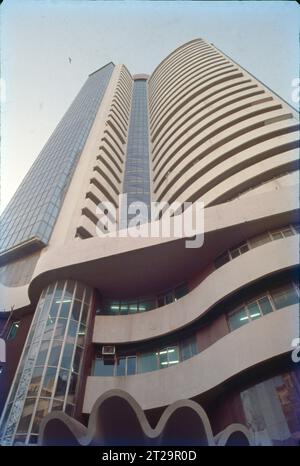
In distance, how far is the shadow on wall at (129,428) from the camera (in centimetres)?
750

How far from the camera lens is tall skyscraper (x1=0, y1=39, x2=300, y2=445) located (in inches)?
436

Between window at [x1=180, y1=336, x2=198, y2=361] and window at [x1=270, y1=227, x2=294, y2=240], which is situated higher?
window at [x1=270, y1=227, x2=294, y2=240]

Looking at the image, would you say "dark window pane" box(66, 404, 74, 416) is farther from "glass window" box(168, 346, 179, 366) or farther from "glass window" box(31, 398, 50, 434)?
"glass window" box(168, 346, 179, 366)

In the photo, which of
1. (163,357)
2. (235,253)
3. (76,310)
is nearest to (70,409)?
(76,310)

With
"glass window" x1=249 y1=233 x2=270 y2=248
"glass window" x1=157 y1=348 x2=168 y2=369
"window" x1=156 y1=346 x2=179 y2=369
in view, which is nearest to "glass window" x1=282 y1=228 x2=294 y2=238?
"glass window" x1=249 y1=233 x2=270 y2=248

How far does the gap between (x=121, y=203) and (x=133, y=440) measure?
968 inches

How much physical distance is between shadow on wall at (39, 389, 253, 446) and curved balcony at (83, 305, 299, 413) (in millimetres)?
4048

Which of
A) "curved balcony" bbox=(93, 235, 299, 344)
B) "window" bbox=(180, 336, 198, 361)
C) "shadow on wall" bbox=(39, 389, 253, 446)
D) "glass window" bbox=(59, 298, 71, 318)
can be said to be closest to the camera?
"shadow on wall" bbox=(39, 389, 253, 446)

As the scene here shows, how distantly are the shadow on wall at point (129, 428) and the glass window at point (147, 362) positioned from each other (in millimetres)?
8208

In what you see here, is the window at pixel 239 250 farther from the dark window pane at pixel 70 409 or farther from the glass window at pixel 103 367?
the dark window pane at pixel 70 409

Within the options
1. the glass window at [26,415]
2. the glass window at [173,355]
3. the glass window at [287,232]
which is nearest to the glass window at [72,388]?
the glass window at [26,415]

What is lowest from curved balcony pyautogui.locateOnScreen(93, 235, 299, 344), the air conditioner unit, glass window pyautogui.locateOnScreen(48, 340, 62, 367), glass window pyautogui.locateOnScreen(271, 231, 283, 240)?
glass window pyautogui.locateOnScreen(48, 340, 62, 367)

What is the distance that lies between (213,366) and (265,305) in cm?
323
